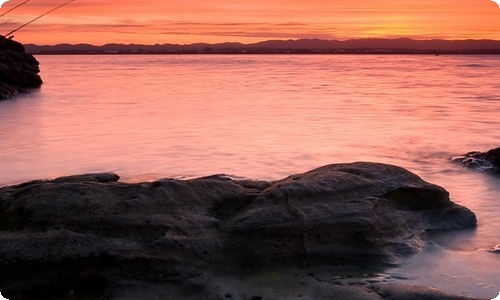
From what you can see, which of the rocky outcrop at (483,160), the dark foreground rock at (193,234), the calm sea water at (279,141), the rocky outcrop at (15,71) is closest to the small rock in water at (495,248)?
the calm sea water at (279,141)

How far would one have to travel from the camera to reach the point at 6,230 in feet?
17.9

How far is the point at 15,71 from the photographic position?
105 feet

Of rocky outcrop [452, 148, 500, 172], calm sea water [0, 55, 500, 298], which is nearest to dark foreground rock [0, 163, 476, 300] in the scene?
calm sea water [0, 55, 500, 298]

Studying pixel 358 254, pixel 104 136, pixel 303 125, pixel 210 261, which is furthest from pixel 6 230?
pixel 303 125

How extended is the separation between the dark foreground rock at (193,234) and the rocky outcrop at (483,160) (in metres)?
4.39

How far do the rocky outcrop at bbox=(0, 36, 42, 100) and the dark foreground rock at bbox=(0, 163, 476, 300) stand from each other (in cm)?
2379

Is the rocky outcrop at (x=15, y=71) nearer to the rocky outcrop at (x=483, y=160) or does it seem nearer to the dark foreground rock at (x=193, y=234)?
the rocky outcrop at (x=483, y=160)

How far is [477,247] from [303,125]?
12.5 meters

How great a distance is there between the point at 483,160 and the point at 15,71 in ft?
90.7

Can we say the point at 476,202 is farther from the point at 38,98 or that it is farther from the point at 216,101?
the point at 38,98

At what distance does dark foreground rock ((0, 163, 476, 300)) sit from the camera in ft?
16.2

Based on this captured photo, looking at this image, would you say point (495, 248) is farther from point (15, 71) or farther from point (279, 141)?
point (15, 71)

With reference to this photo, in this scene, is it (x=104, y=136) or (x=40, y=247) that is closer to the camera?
(x=40, y=247)

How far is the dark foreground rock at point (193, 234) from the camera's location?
4.95 meters
